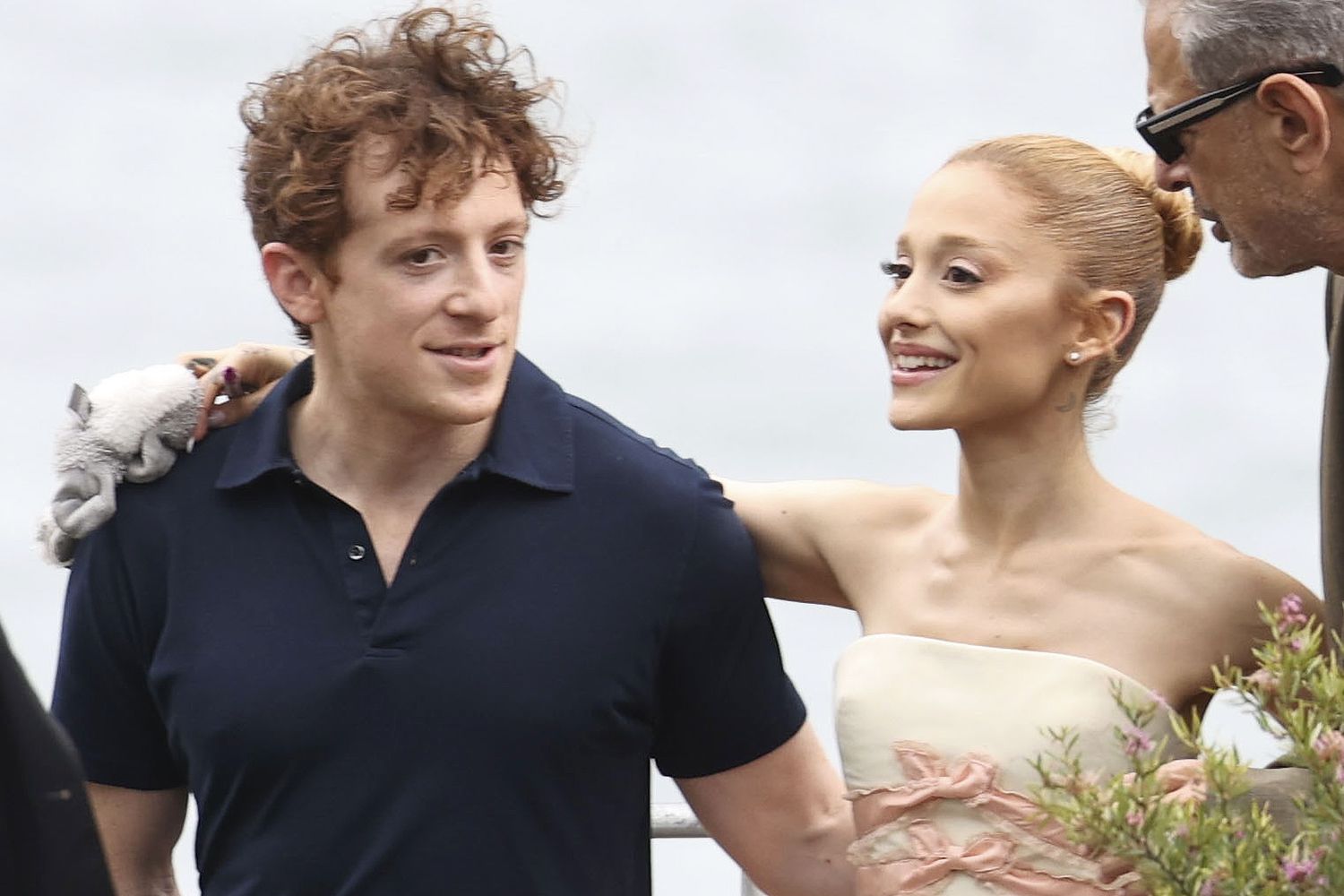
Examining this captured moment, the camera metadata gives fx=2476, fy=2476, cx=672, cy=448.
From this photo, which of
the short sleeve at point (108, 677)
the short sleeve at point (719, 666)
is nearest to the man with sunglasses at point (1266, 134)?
the short sleeve at point (719, 666)

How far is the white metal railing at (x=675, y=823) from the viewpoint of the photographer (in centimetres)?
437

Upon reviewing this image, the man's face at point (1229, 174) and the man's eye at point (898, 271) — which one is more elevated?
the man's face at point (1229, 174)

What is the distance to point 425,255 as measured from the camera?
3.65 metres

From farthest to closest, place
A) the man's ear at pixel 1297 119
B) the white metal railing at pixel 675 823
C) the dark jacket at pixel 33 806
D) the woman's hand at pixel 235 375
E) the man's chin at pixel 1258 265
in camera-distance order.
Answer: the white metal railing at pixel 675 823
the woman's hand at pixel 235 375
the man's chin at pixel 1258 265
the man's ear at pixel 1297 119
the dark jacket at pixel 33 806

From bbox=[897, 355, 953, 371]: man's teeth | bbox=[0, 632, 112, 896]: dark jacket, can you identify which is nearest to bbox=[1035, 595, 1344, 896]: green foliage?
bbox=[0, 632, 112, 896]: dark jacket

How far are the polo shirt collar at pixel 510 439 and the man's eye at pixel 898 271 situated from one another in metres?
0.55

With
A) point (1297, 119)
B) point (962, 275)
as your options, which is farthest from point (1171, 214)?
point (1297, 119)

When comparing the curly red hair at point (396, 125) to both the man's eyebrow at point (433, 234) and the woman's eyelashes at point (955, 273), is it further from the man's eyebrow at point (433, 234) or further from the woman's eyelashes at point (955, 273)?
the woman's eyelashes at point (955, 273)

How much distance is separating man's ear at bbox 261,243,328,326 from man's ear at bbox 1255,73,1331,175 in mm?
1407

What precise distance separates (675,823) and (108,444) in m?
1.26

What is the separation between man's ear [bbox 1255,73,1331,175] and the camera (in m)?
3.28

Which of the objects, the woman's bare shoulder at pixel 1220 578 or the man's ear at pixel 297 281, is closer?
the woman's bare shoulder at pixel 1220 578

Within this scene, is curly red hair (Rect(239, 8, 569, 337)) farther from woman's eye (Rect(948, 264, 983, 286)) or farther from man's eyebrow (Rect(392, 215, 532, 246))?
woman's eye (Rect(948, 264, 983, 286))

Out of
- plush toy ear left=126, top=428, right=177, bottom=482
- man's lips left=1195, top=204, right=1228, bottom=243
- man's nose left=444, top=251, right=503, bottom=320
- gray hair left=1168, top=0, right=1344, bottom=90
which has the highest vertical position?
gray hair left=1168, top=0, right=1344, bottom=90
